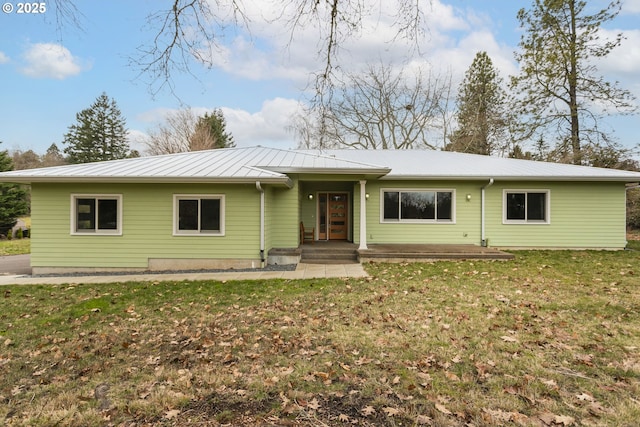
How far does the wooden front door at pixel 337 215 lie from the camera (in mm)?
13307

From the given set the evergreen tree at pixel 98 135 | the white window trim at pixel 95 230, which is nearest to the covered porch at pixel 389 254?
the white window trim at pixel 95 230

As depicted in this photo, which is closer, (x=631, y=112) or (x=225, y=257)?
(x=225, y=257)

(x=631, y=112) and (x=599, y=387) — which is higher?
(x=631, y=112)

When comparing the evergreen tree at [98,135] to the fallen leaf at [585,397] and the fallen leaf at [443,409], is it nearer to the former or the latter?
the fallen leaf at [443,409]

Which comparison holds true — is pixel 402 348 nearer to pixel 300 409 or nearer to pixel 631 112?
pixel 300 409

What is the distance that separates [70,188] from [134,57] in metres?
8.28

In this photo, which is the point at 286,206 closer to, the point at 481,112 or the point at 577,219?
the point at 577,219

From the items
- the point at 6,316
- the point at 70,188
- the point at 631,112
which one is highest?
the point at 631,112

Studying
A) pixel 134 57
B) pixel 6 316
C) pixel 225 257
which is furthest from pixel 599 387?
pixel 225 257

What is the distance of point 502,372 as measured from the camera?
3256 mm

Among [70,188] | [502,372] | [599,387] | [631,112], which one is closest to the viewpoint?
[599,387]

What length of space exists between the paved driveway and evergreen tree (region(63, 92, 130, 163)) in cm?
3034

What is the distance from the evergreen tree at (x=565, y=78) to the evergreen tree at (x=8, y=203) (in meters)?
31.8

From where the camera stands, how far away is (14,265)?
36.8ft
